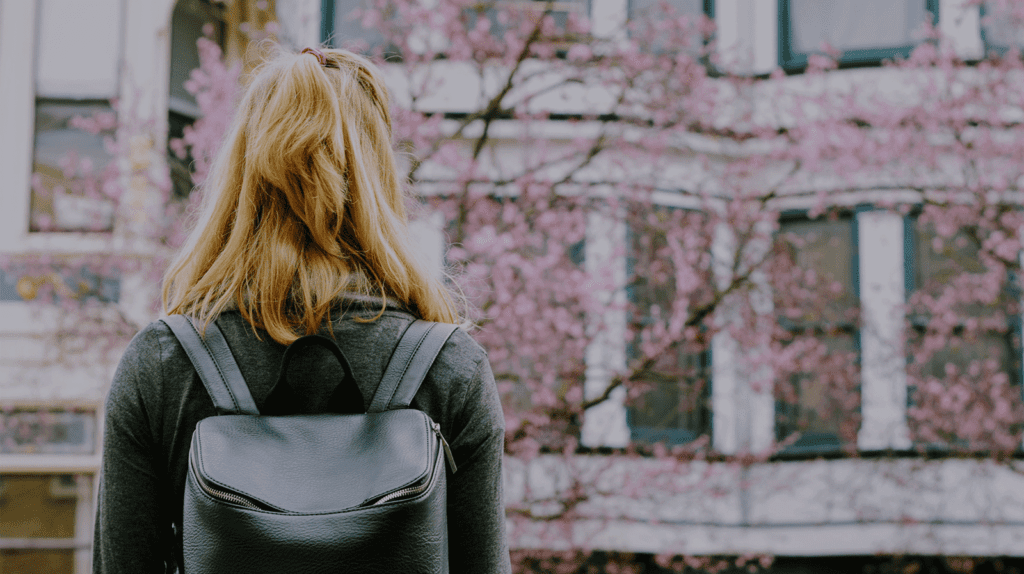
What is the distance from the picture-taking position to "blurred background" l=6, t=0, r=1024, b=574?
7215 mm

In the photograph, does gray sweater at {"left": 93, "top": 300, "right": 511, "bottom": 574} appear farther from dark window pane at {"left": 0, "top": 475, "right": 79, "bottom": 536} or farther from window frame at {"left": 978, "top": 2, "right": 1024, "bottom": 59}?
window frame at {"left": 978, "top": 2, "right": 1024, "bottom": 59}

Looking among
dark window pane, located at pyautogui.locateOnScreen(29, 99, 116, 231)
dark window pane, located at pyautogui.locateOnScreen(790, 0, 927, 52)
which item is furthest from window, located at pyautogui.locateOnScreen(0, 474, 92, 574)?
dark window pane, located at pyautogui.locateOnScreen(790, 0, 927, 52)

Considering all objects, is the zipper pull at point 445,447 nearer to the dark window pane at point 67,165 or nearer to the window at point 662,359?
the window at point 662,359

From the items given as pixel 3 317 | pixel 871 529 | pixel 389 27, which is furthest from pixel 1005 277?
pixel 3 317

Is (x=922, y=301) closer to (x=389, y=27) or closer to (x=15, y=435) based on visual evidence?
(x=389, y=27)

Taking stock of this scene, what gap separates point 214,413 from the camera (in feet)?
5.11

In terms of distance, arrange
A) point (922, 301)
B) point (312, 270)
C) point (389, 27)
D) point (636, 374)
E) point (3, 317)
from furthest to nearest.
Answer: point (922, 301), point (3, 317), point (389, 27), point (636, 374), point (312, 270)

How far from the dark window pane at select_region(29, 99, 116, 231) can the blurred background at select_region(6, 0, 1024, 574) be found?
0.03 m

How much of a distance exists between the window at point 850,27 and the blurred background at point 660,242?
0.09 ft

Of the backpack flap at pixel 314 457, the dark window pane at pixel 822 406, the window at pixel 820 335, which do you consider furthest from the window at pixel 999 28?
the backpack flap at pixel 314 457

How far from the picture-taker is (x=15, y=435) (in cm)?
791

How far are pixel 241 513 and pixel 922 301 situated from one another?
8296 millimetres

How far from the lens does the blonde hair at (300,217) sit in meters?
1.54

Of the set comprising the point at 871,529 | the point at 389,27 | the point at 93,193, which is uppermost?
the point at 389,27
